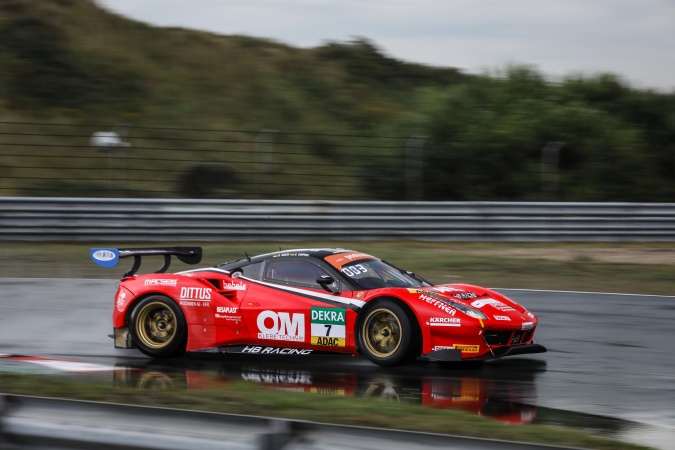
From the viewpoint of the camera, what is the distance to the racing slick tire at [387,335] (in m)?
8.07

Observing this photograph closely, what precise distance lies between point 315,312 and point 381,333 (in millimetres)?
641

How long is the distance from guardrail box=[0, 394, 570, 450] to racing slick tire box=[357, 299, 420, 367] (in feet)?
12.0

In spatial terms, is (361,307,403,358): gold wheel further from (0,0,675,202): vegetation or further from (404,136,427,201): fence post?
(404,136,427,201): fence post

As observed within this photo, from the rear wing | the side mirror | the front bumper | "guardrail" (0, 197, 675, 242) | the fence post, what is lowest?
the front bumper

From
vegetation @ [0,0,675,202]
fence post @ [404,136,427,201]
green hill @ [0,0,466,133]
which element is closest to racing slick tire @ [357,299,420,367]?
vegetation @ [0,0,675,202]

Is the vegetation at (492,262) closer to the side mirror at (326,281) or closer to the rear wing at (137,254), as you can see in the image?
the rear wing at (137,254)

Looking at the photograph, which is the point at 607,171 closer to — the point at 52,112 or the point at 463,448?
the point at 52,112

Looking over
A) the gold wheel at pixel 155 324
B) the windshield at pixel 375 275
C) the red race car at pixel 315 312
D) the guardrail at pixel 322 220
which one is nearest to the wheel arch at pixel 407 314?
the red race car at pixel 315 312

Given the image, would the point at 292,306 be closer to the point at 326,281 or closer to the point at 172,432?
the point at 326,281

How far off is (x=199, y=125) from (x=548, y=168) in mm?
11334

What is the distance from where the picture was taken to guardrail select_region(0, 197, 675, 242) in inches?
701

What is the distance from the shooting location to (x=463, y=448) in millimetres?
4219

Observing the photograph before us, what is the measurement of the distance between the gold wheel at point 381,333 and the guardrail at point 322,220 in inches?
403

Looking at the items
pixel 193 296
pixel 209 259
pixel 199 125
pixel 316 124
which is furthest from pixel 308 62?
pixel 193 296
